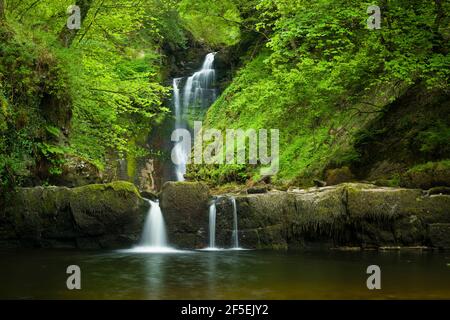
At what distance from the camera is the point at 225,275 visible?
29.9ft

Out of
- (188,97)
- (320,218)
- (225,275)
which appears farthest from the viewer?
(188,97)

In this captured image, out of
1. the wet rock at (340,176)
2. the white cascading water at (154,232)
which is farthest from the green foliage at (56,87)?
the wet rock at (340,176)

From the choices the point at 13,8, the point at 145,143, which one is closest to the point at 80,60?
the point at 13,8

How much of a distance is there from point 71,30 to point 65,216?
5.39 m

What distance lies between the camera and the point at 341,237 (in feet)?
42.9

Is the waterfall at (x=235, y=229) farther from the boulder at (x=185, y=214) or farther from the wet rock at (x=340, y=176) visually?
the wet rock at (x=340, y=176)

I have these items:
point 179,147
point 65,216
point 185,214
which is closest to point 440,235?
point 185,214

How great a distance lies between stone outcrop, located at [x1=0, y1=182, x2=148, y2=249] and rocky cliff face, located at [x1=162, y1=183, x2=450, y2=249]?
148 cm

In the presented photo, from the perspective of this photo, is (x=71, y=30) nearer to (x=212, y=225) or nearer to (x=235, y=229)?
(x=212, y=225)

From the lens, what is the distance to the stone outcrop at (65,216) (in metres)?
13.4

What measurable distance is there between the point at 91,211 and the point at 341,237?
21.9ft

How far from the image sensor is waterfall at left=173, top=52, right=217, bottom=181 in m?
25.8

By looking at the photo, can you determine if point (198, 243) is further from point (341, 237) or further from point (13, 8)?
point (13, 8)

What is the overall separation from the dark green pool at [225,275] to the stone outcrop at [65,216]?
43.6 inches
